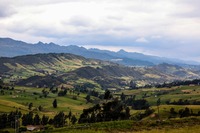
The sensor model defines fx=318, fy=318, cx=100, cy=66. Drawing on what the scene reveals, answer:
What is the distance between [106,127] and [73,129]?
13117mm

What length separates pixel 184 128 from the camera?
111062 millimetres

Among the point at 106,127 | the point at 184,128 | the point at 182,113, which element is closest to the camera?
the point at 184,128

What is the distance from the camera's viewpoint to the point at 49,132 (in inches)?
4860

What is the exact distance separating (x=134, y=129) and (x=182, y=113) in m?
88.1

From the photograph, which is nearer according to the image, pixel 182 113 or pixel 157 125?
pixel 157 125

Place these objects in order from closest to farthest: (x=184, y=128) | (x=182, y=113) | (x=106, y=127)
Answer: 1. (x=184, y=128)
2. (x=106, y=127)
3. (x=182, y=113)

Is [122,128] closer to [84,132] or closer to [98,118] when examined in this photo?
[84,132]

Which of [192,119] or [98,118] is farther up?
[192,119]

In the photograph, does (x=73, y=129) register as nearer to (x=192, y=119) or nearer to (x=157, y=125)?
(x=157, y=125)

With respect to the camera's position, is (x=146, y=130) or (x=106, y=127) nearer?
(x=146, y=130)

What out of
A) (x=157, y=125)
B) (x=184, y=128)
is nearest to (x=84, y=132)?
(x=157, y=125)

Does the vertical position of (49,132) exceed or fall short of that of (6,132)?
it exceeds it

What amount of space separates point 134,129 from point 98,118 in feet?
279

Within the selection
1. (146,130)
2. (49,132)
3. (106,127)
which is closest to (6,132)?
(49,132)
